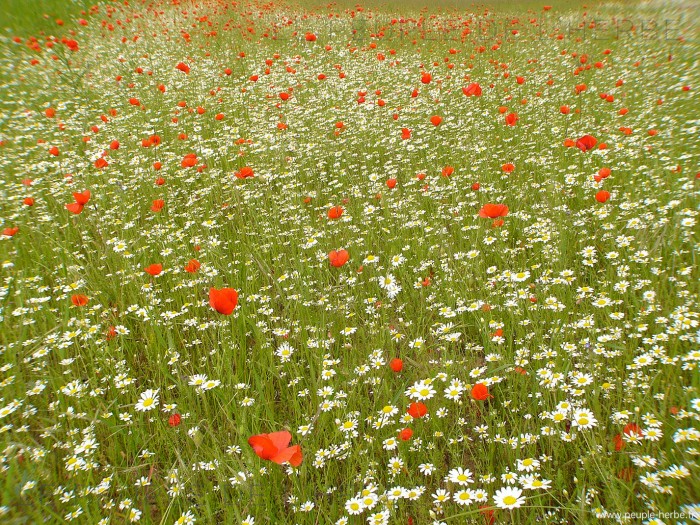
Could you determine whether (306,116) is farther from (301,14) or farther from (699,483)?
(301,14)

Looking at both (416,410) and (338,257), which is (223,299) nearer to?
(338,257)

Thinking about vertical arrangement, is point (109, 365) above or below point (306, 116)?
below

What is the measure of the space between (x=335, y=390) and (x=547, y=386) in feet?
3.05

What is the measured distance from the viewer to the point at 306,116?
5.95 metres

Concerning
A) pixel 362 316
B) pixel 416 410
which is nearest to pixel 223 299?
pixel 416 410

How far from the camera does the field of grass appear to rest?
1.68 metres

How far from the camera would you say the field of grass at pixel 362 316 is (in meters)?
1.68

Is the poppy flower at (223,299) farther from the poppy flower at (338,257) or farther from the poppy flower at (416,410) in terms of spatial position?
the poppy flower at (416,410)

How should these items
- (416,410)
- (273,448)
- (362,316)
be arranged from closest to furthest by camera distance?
(273,448), (416,410), (362,316)

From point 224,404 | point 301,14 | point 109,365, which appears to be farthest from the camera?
point 301,14

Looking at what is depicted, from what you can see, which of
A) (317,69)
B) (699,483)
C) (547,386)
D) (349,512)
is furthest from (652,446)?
(317,69)

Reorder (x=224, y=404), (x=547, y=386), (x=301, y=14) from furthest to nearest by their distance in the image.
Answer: (x=301, y=14), (x=224, y=404), (x=547, y=386)

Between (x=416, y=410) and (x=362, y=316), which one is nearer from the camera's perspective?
(x=416, y=410)

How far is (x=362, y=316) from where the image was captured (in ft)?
8.68
